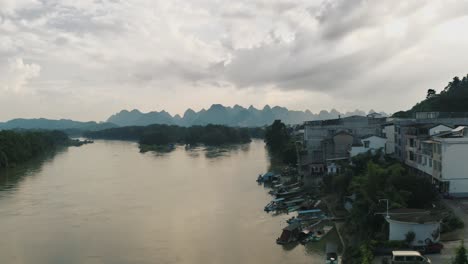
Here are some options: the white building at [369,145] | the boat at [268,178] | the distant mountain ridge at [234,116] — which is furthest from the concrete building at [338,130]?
the distant mountain ridge at [234,116]

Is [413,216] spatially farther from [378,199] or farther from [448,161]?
[448,161]

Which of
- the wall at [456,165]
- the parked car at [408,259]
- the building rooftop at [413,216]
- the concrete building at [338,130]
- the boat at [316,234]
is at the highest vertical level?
the concrete building at [338,130]

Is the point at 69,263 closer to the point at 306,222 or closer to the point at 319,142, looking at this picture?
the point at 306,222

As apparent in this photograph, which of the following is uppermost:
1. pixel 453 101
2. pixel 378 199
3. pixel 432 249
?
pixel 453 101

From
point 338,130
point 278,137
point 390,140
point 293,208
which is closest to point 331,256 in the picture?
point 293,208

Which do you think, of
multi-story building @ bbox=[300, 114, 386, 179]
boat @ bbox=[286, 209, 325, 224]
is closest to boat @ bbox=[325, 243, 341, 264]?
boat @ bbox=[286, 209, 325, 224]

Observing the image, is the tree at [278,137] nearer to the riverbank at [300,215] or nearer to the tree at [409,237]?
the riverbank at [300,215]

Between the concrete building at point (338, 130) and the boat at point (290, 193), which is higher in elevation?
the concrete building at point (338, 130)

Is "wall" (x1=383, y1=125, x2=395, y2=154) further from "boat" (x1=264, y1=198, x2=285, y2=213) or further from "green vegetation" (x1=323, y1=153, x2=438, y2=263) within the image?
"green vegetation" (x1=323, y1=153, x2=438, y2=263)
